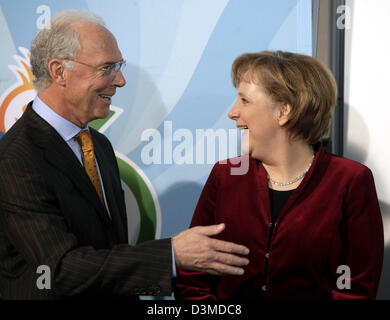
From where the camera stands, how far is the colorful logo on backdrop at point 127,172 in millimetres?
2307

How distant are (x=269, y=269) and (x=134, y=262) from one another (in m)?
0.54

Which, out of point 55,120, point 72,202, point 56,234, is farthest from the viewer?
point 55,120

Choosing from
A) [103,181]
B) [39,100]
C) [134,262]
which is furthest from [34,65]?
[134,262]

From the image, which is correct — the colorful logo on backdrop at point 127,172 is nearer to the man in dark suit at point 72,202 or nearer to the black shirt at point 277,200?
the man in dark suit at point 72,202

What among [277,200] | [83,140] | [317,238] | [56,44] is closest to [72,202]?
[83,140]

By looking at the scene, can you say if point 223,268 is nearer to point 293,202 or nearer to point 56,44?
point 293,202

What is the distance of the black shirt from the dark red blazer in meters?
0.03

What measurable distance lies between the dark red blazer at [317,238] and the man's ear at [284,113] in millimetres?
195

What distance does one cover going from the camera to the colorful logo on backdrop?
7.57 ft

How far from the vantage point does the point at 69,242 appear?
4.88ft

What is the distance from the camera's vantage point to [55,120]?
1.72 m

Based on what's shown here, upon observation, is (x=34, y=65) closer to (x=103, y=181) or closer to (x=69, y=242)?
(x=103, y=181)

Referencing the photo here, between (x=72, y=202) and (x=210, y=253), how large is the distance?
521 millimetres

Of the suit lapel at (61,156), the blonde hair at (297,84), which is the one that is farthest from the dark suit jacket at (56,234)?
the blonde hair at (297,84)
